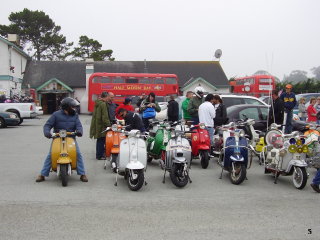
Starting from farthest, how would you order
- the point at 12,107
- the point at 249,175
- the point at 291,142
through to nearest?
the point at 12,107, the point at 249,175, the point at 291,142

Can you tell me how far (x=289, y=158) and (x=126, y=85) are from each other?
2939 centimetres

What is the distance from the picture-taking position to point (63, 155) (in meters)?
8.19

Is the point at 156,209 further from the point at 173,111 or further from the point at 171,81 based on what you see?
the point at 171,81

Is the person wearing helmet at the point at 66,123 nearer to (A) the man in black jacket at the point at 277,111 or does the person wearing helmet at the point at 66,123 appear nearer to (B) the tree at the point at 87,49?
(A) the man in black jacket at the point at 277,111

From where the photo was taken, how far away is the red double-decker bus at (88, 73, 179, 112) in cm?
3659

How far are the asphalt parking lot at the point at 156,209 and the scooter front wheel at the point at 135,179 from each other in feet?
0.39

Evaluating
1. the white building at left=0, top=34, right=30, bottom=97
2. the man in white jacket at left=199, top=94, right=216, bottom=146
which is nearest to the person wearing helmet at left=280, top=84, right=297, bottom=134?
the man in white jacket at left=199, top=94, right=216, bottom=146

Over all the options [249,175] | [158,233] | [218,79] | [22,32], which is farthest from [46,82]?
[158,233]

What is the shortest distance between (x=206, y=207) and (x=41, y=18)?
6705cm

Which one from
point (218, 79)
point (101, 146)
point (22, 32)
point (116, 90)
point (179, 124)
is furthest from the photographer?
point (22, 32)

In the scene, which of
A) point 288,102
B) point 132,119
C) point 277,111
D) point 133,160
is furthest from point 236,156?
point 288,102

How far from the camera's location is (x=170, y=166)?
8.63 m

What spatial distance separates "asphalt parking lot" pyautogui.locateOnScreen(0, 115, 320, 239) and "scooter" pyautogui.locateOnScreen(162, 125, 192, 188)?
197 mm

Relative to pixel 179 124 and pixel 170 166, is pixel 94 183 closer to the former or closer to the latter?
pixel 170 166
